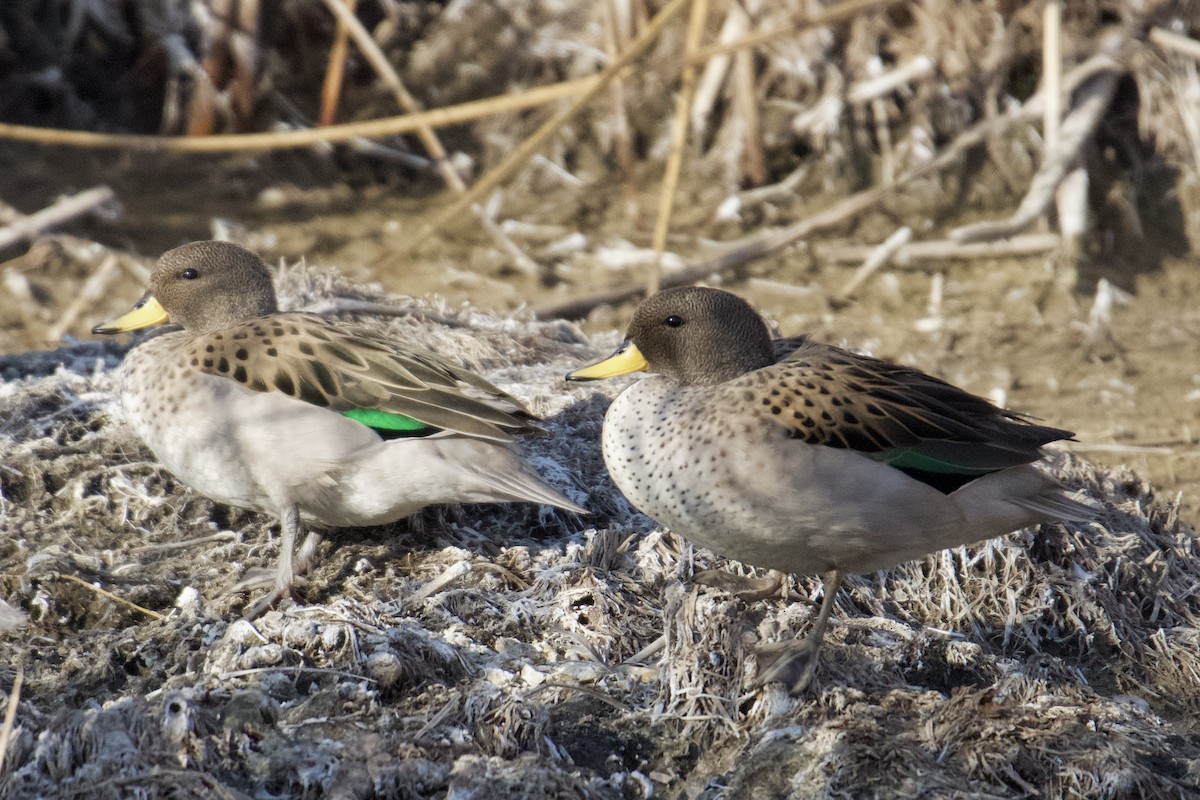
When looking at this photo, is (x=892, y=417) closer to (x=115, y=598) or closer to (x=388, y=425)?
(x=388, y=425)

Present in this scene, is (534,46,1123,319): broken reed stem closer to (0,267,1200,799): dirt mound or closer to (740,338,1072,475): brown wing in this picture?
(0,267,1200,799): dirt mound

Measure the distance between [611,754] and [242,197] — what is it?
16.6 feet

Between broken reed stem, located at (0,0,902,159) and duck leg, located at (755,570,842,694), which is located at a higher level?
broken reed stem, located at (0,0,902,159)

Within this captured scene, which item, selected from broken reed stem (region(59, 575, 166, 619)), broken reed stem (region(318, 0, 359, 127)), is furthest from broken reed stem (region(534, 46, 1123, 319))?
broken reed stem (region(59, 575, 166, 619))

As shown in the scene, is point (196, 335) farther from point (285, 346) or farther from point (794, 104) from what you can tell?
point (794, 104)

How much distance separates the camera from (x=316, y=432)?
3434mm

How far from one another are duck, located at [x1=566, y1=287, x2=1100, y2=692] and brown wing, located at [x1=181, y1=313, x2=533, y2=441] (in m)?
0.30

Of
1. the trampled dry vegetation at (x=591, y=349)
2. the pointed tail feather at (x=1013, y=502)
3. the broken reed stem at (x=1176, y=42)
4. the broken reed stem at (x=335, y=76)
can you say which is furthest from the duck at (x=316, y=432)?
the broken reed stem at (x=1176, y=42)

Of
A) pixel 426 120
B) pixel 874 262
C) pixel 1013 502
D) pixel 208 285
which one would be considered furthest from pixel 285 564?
pixel 874 262

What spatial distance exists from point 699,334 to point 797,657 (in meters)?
0.82

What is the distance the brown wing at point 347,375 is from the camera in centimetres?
348

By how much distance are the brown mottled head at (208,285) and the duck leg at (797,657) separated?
5.82ft

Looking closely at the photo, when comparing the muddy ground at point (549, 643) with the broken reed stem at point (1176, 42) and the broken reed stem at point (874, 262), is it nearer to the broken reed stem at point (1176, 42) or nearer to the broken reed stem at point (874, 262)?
the broken reed stem at point (874, 262)

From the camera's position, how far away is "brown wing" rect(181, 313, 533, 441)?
11.4 feet
